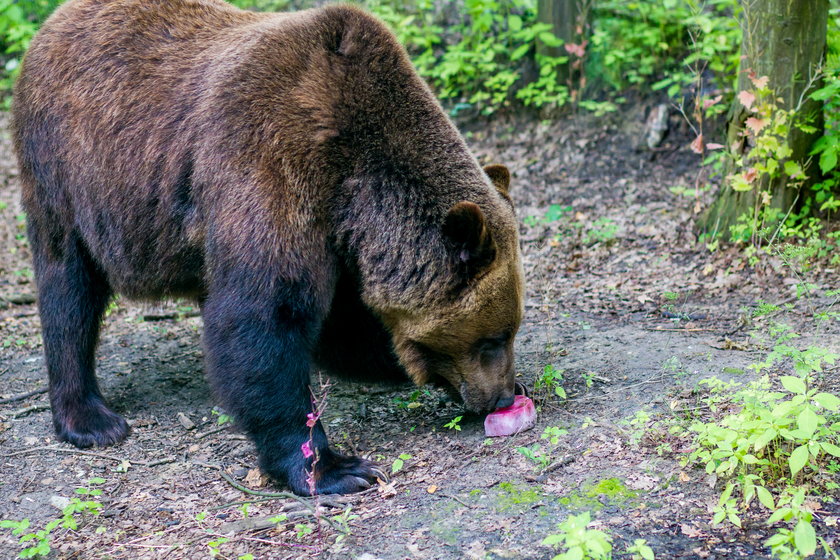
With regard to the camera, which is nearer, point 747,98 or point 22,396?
point 22,396

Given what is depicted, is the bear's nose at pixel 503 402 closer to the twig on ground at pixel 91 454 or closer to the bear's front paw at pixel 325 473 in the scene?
the bear's front paw at pixel 325 473

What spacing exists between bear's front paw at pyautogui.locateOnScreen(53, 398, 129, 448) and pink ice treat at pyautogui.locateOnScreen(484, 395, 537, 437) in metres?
2.54

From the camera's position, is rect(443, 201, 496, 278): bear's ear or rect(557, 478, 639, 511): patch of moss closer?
rect(557, 478, 639, 511): patch of moss

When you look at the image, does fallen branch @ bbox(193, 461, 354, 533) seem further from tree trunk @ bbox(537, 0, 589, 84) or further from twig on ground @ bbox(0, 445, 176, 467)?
tree trunk @ bbox(537, 0, 589, 84)

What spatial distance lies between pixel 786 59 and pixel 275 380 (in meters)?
4.97

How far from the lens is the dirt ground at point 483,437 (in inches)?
150

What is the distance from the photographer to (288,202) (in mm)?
4402

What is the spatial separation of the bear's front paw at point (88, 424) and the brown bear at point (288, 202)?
928 millimetres

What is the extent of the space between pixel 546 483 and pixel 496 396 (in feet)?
2.67

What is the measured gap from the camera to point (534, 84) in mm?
10508

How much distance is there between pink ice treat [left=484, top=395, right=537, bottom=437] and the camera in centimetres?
472

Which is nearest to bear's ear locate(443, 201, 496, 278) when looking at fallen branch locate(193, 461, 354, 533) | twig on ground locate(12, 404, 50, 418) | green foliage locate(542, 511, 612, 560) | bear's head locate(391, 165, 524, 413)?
bear's head locate(391, 165, 524, 413)

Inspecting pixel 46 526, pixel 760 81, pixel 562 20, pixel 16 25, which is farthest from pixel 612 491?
pixel 16 25

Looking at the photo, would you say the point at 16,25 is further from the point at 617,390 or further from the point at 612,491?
the point at 612,491
